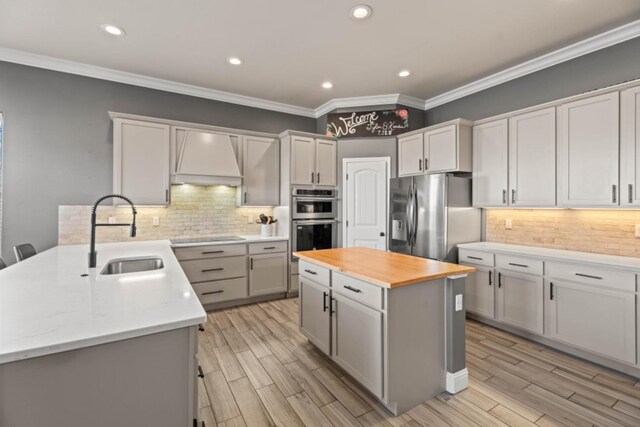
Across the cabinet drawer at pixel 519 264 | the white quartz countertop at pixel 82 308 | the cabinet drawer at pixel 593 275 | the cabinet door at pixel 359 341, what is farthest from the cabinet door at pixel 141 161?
the cabinet drawer at pixel 593 275

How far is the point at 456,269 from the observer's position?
212cm

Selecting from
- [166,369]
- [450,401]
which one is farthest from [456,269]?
[166,369]

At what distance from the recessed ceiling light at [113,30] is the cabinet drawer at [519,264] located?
4.44m

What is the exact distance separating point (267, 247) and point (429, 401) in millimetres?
2751

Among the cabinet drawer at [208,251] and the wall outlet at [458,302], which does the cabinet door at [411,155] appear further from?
the cabinet drawer at [208,251]

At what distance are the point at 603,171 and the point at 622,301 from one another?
1.13m

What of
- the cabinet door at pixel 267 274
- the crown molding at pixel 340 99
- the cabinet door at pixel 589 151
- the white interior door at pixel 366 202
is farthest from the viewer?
the white interior door at pixel 366 202

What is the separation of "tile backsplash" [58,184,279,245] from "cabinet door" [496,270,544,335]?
3303 mm

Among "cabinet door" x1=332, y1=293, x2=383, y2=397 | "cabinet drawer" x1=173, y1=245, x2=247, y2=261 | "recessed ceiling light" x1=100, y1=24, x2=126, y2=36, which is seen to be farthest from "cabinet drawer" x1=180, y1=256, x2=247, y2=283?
"recessed ceiling light" x1=100, y1=24, x2=126, y2=36

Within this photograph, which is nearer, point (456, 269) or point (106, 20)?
point (456, 269)

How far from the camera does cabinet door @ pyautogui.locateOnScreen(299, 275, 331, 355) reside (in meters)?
2.47

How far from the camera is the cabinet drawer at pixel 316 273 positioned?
2463 millimetres

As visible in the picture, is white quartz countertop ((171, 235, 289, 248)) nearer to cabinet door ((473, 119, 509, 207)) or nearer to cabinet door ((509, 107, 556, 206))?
cabinet door ((473, 119, 509, 207))

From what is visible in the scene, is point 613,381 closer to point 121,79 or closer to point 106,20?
point 106,20
